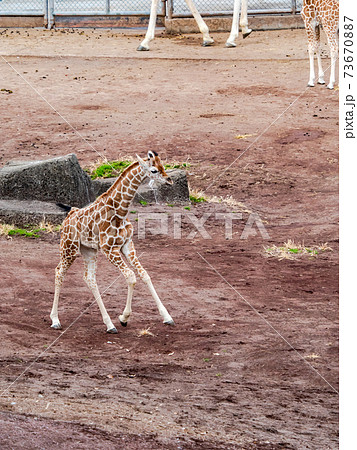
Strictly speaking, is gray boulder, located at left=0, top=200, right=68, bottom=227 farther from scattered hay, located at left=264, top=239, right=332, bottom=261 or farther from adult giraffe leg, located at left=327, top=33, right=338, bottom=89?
adult giraffe leg, located at left=327, top=33, right=338, bottom=89

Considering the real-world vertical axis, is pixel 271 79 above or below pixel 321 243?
above

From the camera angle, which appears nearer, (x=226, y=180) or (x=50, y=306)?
(x=50, y=306)

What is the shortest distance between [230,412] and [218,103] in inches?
442

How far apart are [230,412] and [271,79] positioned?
501 inches

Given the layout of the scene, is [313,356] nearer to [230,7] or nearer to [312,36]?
[312,36]

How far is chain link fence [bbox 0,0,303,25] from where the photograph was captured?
21.9 metres

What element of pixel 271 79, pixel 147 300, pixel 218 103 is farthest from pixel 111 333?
pixel 271 79

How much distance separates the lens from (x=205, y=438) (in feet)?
15.6

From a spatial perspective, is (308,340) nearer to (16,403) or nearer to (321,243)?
(16,403)

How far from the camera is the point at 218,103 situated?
1581 centimetres

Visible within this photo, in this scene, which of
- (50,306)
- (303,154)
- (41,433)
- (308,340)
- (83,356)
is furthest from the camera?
(303,154)

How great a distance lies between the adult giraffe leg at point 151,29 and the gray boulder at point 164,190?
884cm

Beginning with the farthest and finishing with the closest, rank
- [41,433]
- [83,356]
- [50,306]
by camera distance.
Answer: [50,306] < [83,356] < [41,433]

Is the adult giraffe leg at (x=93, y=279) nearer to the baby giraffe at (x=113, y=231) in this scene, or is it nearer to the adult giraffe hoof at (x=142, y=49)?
the baby giraffe at (x=113, y=231)
